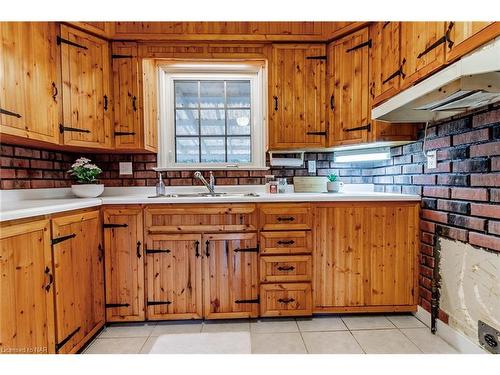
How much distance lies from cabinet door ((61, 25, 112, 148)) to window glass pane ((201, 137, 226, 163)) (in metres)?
0.82

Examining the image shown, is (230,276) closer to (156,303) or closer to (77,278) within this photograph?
(156,303)

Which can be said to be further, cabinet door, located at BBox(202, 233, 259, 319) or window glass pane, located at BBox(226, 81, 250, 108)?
window glass pane, located at BBox(226, 81, 250, 108)

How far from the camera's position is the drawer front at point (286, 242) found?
1.90m

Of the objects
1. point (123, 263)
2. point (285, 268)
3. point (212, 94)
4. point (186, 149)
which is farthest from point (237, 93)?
point (123, 263)

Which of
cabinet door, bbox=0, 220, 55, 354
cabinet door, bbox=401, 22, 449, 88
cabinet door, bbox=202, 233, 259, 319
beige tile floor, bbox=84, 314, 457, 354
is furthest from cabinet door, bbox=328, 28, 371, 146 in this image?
cabinet door, bbox=0, 220, 55, 354

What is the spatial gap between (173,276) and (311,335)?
3.43 feet

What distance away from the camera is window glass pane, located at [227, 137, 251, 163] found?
8.43 feet

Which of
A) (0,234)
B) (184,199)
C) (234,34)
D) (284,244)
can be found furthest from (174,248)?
(234,34)

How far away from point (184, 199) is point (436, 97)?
1.60 m

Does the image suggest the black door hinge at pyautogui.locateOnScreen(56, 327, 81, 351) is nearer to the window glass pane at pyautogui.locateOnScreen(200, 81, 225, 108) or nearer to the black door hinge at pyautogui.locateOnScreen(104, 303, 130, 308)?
the black door hinge at pyautogui.locateOnScreen(104, 303, 130, 308)

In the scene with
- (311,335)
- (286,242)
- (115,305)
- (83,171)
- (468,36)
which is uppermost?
(468,36)

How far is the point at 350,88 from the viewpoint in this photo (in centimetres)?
207

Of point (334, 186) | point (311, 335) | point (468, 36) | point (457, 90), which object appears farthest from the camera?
point (334, 186)

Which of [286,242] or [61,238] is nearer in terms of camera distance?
[61,238]
